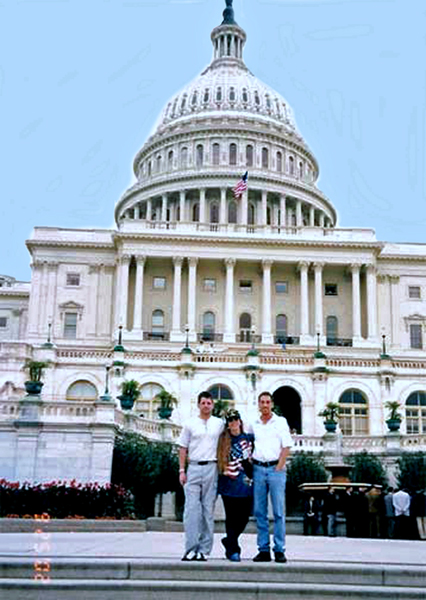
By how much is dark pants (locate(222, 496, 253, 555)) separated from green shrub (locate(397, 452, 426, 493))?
1062 inches

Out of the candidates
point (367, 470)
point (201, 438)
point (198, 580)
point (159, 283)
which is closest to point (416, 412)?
point (367, 470)

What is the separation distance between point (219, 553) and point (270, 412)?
3.15 m

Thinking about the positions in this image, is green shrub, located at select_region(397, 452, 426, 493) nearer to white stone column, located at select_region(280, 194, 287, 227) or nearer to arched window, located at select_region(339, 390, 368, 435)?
arched window, located at select_region(339, 390, 368, 435)

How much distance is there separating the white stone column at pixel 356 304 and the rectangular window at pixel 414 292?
675cm

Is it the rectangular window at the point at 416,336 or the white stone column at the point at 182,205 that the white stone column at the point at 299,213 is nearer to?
the white stone column at the point at 182,205

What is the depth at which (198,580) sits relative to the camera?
11.0 metres

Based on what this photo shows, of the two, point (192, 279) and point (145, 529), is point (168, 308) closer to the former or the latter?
point (192, 279)

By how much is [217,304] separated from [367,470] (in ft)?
152

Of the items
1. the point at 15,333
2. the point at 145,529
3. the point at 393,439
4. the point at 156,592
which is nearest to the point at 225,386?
the point at 393,439

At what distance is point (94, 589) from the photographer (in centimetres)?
1041

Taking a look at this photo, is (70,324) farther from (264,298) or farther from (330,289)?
(330,289)

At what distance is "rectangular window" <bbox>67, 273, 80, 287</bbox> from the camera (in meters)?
85.8

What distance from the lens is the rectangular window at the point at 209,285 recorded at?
84688 millimetres

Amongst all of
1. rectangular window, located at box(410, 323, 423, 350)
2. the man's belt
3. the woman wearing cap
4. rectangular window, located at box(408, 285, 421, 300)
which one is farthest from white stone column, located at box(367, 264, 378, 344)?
the woman wearing cap
